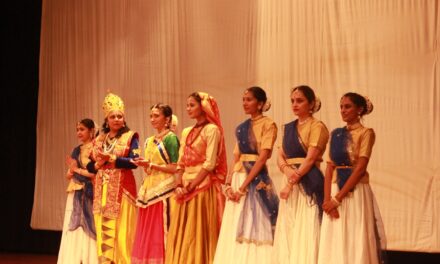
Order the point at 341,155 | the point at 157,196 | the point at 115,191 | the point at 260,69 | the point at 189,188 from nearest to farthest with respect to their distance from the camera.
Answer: the point at 341,155
the point at 189,188
the point at 157,196
the point at 115,191
the point at 260,69

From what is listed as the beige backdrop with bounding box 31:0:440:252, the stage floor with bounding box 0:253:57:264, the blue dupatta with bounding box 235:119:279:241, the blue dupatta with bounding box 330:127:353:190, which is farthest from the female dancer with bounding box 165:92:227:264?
the stage floor with bounding box 0:253:57:264

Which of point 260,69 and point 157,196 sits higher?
point 260,69

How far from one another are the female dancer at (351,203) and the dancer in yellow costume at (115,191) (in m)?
1.79

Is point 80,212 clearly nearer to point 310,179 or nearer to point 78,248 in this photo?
point 78,248

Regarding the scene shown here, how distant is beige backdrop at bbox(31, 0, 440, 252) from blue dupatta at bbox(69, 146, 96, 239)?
140 centimetres

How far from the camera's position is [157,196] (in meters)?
5.25

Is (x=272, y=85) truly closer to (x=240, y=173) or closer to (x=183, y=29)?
(x=183, y=29)

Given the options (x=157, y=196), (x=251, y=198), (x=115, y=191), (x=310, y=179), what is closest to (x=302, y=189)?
(x=310, y=179)

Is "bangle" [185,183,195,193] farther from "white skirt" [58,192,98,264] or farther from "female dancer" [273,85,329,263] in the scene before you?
"white skirt" [58,192,98,264]

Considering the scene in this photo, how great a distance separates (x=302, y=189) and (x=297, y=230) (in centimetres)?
26

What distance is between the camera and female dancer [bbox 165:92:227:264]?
16.0ft

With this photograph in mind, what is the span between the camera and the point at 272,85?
21.2ft

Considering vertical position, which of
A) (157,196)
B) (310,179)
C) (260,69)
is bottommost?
(157,196)

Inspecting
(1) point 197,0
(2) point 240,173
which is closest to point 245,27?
(1) point 197,0
